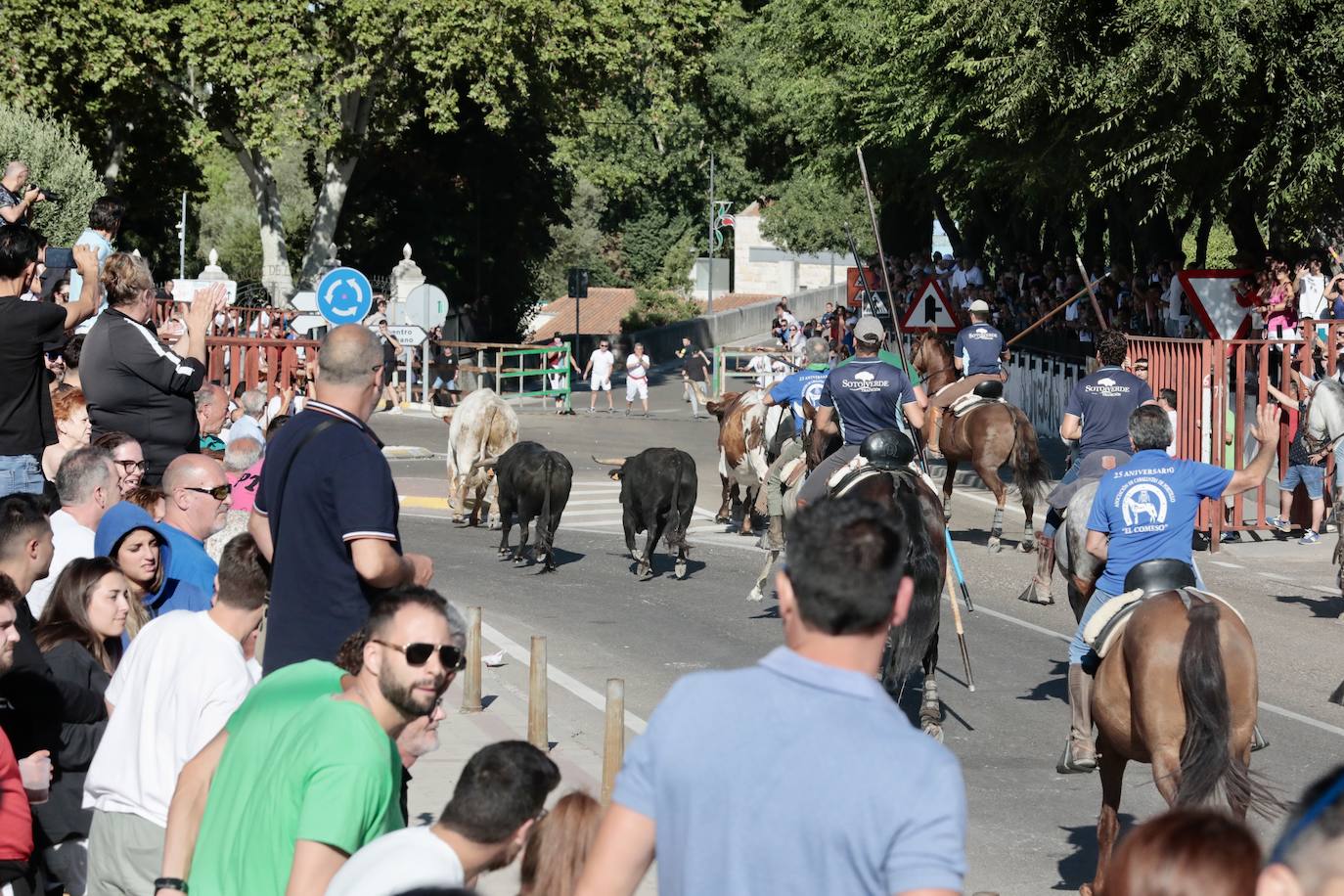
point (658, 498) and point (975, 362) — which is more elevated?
point (975, 362)

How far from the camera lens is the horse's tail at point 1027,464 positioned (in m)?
19.5

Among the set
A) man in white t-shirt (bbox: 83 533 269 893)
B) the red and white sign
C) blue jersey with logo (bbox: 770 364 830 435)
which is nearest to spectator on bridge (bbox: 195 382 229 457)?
blue jersey with logo (bbox: 770 364 830 435)

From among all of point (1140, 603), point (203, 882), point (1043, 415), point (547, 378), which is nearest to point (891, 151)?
point (1043, 415)

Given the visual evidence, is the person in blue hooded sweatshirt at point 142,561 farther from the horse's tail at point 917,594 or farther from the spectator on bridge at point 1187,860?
the spectator on bridge at point 1187,860

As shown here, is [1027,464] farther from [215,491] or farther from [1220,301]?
[215,491]

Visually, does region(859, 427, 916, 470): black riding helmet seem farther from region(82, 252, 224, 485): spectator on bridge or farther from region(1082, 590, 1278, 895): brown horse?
region(82, 252, 224, 485): spectator on bridge

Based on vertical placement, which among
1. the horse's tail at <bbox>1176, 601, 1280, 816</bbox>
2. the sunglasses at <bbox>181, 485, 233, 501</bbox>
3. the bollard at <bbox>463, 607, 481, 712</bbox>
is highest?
the sunglasses at <bbox>181, 485, 233, 501</bbox>

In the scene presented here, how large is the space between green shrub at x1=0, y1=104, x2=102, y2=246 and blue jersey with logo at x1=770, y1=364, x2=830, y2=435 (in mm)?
27986

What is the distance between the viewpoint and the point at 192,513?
7.79 meters

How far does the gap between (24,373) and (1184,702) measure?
17.6ft

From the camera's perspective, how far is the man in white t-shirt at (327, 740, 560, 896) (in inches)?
167

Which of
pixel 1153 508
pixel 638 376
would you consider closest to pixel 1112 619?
pixel 1153 508

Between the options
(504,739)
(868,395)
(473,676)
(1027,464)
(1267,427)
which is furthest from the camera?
(1027,464)

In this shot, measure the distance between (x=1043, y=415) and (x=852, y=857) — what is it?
29.5 meters
